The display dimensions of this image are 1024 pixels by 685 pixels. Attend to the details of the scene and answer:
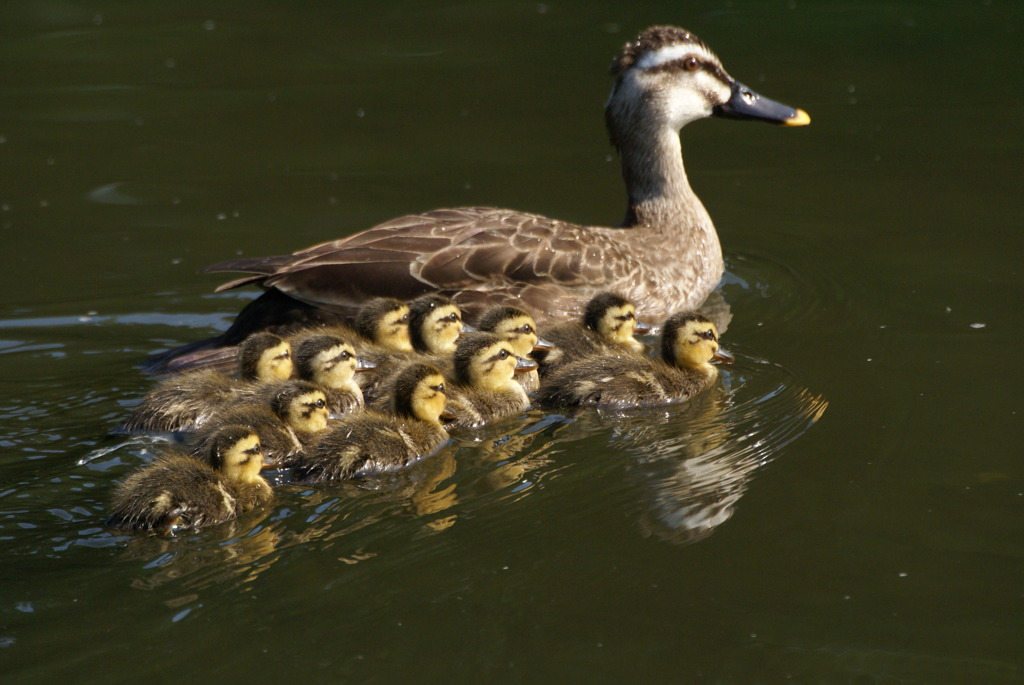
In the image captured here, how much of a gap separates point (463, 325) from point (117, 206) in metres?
3.25

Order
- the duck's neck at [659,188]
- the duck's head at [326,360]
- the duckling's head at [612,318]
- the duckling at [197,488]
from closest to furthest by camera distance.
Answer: the duckling at [197,488], the duck's head at [326,360], the duckling's head at [612,318], the duck's neck at [659,188]

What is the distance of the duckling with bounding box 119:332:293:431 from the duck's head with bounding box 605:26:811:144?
2.63m

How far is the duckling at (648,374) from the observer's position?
533 cm

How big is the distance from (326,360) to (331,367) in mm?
43

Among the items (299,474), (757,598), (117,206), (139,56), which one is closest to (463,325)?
(299,474)

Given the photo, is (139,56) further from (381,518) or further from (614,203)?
(381,518)

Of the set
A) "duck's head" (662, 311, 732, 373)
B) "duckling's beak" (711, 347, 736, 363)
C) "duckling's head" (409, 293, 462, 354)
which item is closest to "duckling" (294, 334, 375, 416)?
"duckling's head" (409, 293, 462, 354)

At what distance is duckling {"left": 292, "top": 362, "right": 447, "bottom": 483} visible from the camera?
466 cm

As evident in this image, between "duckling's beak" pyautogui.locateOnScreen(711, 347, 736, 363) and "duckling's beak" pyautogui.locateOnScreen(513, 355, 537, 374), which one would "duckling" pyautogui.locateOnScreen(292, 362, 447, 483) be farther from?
"duckling's beak" pyautogui.locateOnScreen(711, 347, 736, 363)

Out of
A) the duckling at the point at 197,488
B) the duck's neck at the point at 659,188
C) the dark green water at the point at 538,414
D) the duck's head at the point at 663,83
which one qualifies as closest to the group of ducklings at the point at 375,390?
the duckling at the point at 197,488

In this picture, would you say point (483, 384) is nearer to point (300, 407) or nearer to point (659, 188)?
point (300, 407)

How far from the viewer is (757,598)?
3801 mm

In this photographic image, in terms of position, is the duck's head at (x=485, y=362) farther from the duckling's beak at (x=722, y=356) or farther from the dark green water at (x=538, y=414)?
the duckling's beak at (x=722, y=356)

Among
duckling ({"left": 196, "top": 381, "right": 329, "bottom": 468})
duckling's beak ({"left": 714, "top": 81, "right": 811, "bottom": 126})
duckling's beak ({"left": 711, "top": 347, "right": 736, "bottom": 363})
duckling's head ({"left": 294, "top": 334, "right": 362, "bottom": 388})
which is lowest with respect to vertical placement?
duckling's beak ({"left": 711, "top": 347, "right": 736, "bottom": 363})
